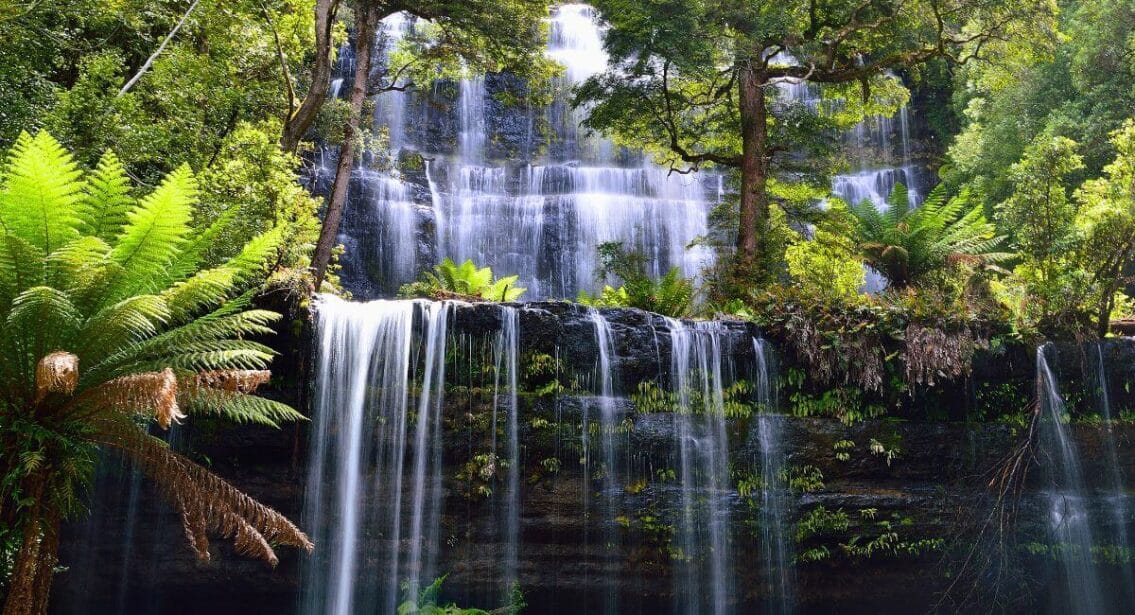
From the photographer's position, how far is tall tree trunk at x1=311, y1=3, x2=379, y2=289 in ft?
35.0

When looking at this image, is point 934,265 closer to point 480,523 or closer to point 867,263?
point 867,263

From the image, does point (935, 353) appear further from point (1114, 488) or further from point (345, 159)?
point (345, 159)

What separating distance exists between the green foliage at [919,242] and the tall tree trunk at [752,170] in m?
1.41

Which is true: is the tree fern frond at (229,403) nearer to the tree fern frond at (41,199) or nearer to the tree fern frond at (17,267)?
the tree fern frond at (17,267)

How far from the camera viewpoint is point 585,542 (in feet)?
33.1

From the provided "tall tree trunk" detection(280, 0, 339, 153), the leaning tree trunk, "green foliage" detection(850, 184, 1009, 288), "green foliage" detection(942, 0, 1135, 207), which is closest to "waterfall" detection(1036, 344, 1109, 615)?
"green foliage" detection(850, 184, 1009, 288)

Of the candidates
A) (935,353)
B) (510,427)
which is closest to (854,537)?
(935,353)

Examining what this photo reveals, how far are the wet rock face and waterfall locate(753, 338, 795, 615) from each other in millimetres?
101

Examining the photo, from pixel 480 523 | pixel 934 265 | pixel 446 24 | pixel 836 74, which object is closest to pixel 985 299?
A: pixel 934 265

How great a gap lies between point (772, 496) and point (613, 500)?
78.2 inches

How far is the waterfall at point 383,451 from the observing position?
31.6ft

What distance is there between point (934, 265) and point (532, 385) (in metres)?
6.14

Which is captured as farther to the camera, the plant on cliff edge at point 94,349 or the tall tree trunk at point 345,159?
the tall tree trunk at point 345,159

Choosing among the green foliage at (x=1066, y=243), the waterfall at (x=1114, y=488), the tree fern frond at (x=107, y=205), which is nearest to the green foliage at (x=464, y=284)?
the tree fern frond at (x=107, y=205)
